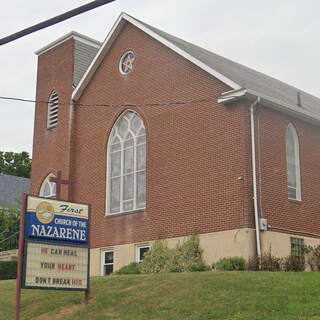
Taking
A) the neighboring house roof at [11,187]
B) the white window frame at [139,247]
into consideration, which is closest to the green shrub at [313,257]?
the white window frame at [139,247]

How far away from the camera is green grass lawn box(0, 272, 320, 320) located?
14.7m

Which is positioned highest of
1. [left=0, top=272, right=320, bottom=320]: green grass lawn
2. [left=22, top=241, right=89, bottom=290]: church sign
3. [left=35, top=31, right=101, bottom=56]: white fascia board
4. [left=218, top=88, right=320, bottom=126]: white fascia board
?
[left=35, top=31, right=101, bottom=56]: white fascia board

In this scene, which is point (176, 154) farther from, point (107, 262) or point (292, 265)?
point (292, 265)

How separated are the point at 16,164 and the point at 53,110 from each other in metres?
34.5

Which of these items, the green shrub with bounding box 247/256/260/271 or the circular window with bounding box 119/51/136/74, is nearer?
the green shrub with bounding box 247/256/260/271

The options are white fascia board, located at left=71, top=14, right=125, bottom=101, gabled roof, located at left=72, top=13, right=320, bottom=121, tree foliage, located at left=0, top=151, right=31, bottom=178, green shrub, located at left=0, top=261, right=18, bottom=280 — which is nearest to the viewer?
gabled roof, located at left=72, top=13, right=320, bottom=121

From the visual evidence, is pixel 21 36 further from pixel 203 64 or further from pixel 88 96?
pixel 88 96

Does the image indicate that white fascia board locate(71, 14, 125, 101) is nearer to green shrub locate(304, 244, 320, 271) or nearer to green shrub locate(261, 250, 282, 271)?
green shrub locate(304, 244, 320, 271)

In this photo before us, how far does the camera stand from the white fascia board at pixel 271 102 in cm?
2291

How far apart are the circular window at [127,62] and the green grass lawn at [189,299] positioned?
11.0 m

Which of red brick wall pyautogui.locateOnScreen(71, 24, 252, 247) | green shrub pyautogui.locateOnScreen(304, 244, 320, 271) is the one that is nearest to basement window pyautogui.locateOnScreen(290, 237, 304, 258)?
green shrub pyautogui.locateOnScreen(304, 244, 320, 271)

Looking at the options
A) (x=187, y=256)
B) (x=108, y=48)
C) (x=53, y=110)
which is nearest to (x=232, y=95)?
(x=187, y=256)

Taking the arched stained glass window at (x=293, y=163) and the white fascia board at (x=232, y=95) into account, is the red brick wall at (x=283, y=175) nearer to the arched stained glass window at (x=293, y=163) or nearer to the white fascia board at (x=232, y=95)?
the arched stained glass window at (x=293, y=163)

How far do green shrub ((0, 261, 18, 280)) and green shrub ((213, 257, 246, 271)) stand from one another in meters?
10.3
